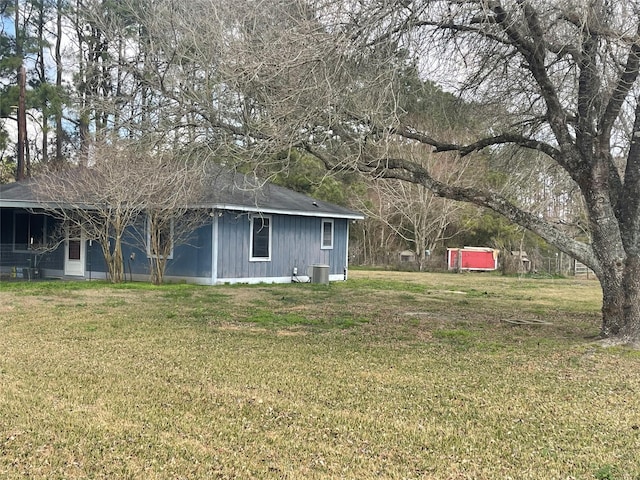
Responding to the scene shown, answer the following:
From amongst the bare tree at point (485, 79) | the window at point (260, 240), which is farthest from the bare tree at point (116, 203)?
the bare tree at point (485, 79)

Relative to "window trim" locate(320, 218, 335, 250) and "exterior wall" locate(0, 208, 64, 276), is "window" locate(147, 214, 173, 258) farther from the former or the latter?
"window trim" locate(320, 218, 335, 250)

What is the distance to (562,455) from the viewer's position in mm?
3838

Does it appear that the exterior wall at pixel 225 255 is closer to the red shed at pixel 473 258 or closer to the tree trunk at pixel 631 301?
the red shed at pixel 473 258

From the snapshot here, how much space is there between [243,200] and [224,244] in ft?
4.24

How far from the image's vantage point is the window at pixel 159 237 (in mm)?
14877

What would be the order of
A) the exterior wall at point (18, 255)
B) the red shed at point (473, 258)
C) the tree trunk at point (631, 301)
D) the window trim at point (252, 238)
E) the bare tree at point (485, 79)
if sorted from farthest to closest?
the red shed at point (473, 258) < the exterior wall at point (18, 255) < the window trim at point (252, 238) < the tree trunk at point (631, 301) < the bare tree at point (485, 79)

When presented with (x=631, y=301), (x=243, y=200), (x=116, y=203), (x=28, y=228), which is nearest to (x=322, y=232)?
(x=243, y=200)

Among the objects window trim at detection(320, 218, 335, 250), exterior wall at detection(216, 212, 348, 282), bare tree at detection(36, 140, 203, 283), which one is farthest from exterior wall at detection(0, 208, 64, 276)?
window trim at detection(320, 218, 335, 250)

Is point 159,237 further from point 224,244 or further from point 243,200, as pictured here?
point 243,200

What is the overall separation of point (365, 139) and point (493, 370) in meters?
3.15

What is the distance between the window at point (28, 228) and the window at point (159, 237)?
14.7 feet

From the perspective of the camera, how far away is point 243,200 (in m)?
16.1

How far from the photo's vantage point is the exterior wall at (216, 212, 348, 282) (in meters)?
15.9

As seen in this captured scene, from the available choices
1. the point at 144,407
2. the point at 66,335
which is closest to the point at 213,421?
the point at 144,407
